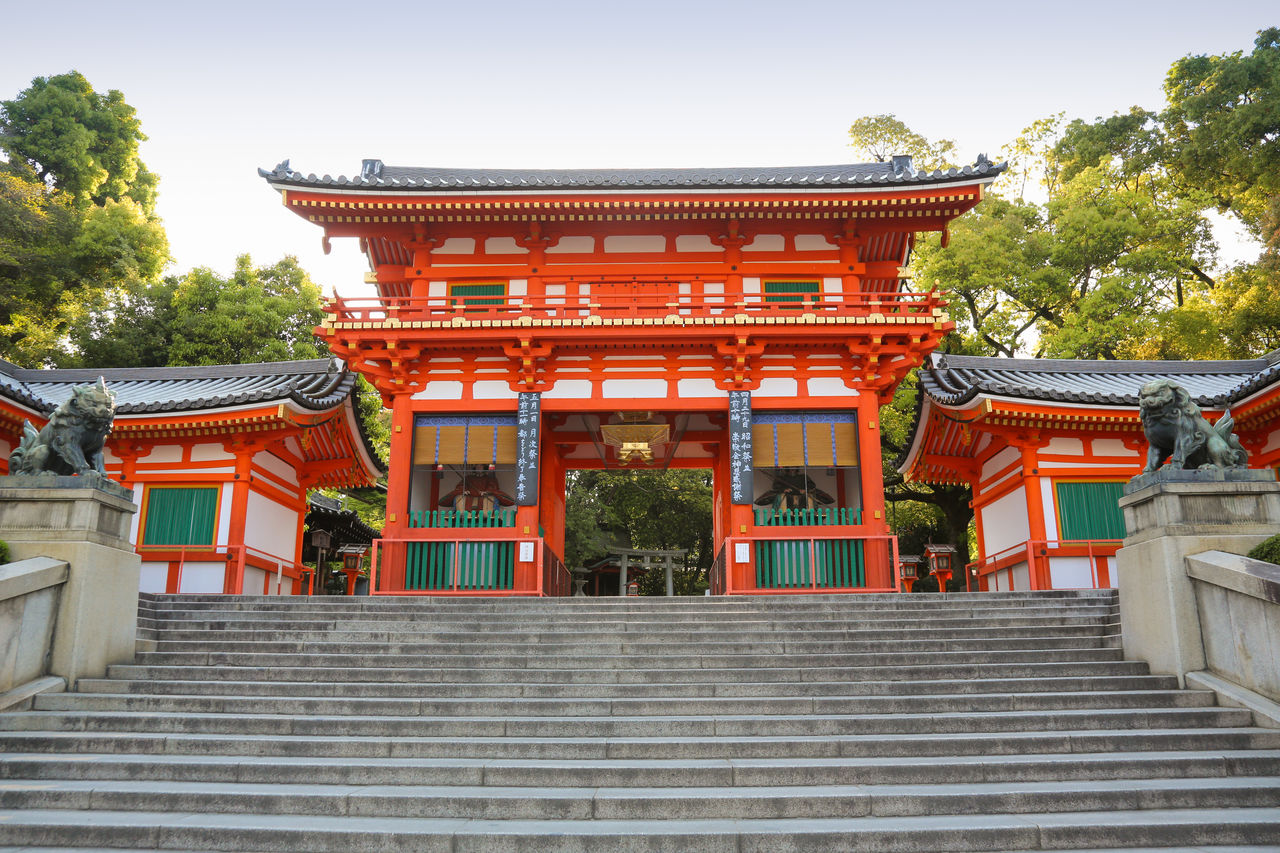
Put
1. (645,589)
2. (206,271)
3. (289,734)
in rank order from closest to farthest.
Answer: (289,734) → (206,271) → (645,589)

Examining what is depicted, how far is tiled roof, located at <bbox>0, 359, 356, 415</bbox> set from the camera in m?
14.6

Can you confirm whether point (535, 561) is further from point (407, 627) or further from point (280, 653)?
point (280, 653)

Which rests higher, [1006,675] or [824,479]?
[824,479]

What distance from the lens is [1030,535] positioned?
14.9m

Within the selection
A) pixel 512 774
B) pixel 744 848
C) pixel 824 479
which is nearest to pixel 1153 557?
pixel 744 848

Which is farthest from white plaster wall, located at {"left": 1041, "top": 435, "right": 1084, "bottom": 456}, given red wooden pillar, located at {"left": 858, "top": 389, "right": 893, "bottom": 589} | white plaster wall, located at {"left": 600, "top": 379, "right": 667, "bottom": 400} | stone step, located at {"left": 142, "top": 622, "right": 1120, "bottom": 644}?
white plaster wall, located at {"left": 600, "top": 379, "right": 667, "bottom": 400}

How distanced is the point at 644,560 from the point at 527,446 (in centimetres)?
1641

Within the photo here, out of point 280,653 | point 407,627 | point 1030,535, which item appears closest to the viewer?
point 280,653

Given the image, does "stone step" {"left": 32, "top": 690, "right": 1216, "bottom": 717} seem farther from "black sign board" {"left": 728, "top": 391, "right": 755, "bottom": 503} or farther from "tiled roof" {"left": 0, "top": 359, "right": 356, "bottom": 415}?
"tiled roof" {"left": 0, "top": 359, "right": 356, "bottom": 415}

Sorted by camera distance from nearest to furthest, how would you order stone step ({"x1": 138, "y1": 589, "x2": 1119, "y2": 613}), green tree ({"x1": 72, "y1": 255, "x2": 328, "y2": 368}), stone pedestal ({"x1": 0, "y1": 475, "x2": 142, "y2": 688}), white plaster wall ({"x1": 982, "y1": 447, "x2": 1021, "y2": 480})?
stone pedestal ({"x1": 0, "y1": 475, "x2": 142, "y2": 688}), stone step ({"x1": 138, "y1": 589, "x2": 1119, "y2": 613}), white plaster wall ({"x1": 982, "y1": 447, "x2": 1021, "y2": 480}), green tree ({"x1": 72, "y1": 255, "x2": 328, "y2": 368})

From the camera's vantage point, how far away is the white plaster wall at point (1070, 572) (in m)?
14.5

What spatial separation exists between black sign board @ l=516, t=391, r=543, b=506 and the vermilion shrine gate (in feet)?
0.12

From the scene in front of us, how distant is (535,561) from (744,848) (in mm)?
9196

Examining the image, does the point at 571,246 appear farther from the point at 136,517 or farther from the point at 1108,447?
the point at 1108,447
